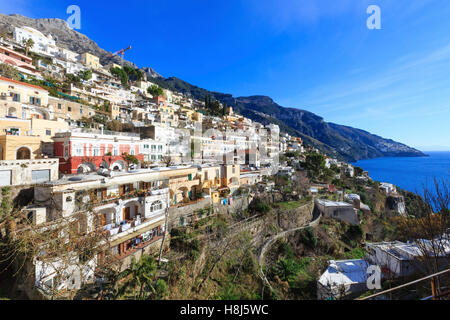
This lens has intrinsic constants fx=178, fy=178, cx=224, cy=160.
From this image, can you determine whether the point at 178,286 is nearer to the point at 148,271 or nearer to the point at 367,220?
the point at 148,271

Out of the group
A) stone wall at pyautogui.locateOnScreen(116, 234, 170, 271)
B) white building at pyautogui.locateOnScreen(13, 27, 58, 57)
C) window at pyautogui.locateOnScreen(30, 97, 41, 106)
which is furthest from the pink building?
stone wall at pyautogui.locateOnScreen(116, 234, 170, 271)

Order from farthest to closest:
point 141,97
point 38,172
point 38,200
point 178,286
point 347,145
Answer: point 347,145
point 141,97
point 38,172
point 38,200
point 178,286

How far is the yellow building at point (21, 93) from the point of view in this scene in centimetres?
1484

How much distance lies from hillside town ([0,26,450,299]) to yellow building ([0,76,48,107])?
0.28ft

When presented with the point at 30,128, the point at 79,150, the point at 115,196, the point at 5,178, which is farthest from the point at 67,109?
the point at 115,196

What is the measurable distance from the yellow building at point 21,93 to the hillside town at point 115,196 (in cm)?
9

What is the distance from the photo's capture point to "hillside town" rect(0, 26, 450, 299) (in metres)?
7.07

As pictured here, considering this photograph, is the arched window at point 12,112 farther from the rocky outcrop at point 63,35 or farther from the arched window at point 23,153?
the rocky outcrop at point 63,35

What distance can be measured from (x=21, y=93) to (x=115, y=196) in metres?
15.2

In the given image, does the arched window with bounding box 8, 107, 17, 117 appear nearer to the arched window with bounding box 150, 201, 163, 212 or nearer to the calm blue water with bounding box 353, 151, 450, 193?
the arched window with bounding box 150, 201, 163, 212

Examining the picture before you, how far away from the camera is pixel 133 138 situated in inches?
734

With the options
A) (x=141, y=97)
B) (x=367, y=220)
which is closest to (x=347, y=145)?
(x=367, y=220)

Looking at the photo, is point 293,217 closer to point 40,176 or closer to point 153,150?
point 153,150
